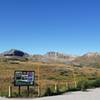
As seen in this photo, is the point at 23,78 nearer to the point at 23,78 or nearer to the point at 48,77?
the point at 23,78

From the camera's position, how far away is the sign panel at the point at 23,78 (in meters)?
31.3

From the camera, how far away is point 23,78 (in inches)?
1241

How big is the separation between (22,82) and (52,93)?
8.54ft

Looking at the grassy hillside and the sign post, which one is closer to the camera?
the sign post

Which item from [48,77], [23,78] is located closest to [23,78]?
[23,78]

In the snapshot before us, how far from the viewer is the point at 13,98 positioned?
28.7 meters

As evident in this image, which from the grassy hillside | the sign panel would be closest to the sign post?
the sign panel

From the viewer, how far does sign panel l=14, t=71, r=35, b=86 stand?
31344 millimetres

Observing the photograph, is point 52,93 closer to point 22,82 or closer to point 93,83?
point 22,82

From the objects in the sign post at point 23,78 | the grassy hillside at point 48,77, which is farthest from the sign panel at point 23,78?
the grassy hillside at point 48,77

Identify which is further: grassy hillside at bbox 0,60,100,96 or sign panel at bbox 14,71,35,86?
grassy hillside at bbox 0,60,100,96

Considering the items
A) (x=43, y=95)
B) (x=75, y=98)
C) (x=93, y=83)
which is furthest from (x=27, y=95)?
(x=93, y=83)

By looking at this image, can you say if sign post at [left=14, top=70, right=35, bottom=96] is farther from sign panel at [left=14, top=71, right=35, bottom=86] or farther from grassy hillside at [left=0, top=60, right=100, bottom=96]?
grassy hillside at [left=0, top=60, right=100, bottom=96]

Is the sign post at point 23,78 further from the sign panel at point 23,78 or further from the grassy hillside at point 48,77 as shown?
the grassy hillside at point 48,77
